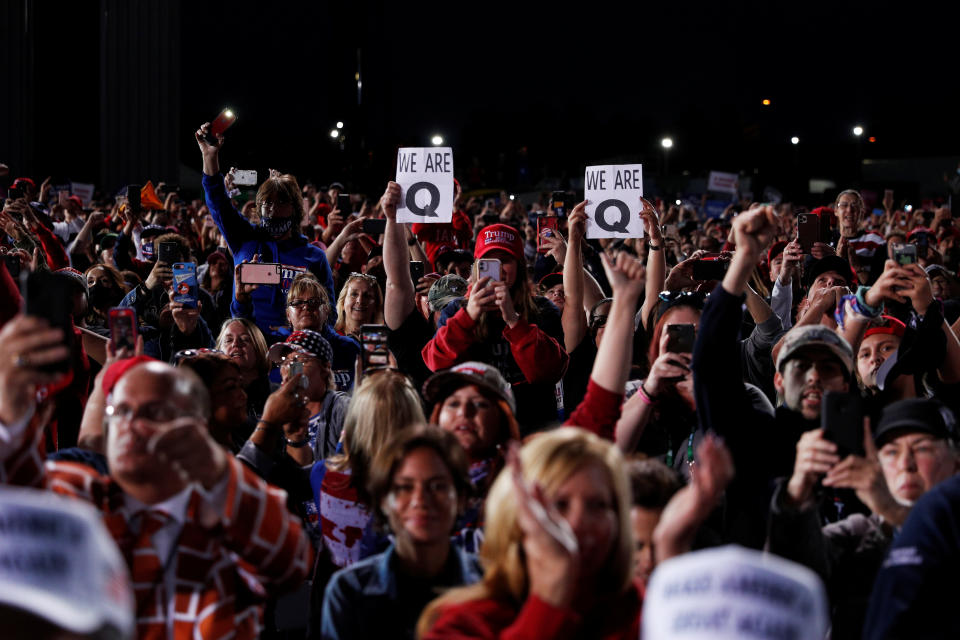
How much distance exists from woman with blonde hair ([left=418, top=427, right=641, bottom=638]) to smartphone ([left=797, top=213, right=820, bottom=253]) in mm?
5158

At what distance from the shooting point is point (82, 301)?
6.18 m

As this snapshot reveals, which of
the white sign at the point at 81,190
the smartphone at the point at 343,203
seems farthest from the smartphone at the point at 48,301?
the white sign at the point at 81,190

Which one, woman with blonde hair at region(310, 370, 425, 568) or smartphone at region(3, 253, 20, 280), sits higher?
smartphone at region(3, 253, 20, 280)

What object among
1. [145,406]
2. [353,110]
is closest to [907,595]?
[145,406]

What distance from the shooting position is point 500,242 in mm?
5879

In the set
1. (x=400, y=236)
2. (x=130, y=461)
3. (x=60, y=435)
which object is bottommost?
(x=60, y=435)

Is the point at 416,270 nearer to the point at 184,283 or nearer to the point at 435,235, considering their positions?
the point at 435,235

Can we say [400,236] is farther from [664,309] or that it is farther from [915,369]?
[915,369]

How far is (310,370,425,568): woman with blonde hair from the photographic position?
4.06 meters

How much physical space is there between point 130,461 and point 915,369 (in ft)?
12.0

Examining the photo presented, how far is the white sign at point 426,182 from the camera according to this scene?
687cm

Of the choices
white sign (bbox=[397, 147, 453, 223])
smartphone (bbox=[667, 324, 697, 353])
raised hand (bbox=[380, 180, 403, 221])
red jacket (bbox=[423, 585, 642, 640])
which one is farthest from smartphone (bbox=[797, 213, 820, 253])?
red jacket (bbox=[423, 585, 642, 640])

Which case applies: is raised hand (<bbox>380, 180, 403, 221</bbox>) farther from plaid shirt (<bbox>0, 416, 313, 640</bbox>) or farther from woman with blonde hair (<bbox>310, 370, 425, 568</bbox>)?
plaid shirt (<bbox>0, 416, 313, 640</bbox>)

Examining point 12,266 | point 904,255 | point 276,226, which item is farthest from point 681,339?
point 12,266
